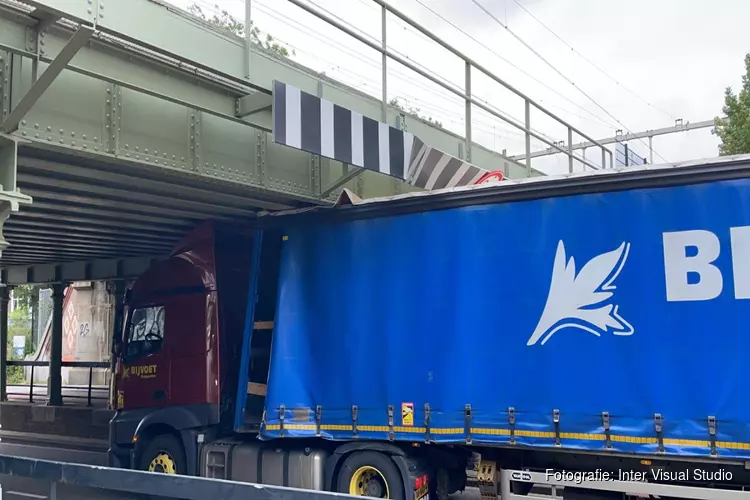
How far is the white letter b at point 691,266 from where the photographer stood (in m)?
5.45

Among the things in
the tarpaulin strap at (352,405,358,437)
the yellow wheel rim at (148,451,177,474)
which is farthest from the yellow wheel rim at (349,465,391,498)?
the yellow wheel rim at (148,451,177,474)

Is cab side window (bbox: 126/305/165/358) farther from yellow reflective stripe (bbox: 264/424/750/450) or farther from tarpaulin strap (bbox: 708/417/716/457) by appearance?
tarpaulin strap (bbox: 708/417/716/457)

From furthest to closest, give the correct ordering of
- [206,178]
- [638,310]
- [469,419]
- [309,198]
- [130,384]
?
[130,384] < [309,198] < [206,178] < [469,419] < [638,310]

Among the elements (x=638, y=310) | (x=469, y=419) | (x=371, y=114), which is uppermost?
(x=371, y=114)

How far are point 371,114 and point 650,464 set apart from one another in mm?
5429

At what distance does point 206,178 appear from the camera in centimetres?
707

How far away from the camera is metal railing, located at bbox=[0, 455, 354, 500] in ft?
13.9

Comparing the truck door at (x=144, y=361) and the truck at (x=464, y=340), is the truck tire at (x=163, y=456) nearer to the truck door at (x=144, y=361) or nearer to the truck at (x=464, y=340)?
the truck at (x=464, y=340)

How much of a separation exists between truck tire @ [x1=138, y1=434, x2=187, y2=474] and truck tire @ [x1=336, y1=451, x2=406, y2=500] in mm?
2295

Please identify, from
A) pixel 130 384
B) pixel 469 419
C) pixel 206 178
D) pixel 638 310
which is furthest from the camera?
pixel 130 384

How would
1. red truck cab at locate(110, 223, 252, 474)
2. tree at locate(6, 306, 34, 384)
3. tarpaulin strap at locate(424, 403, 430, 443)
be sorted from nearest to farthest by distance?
tarpaulin strap at locate(424, 403, 430, 443), red truck cab at locate(110, 223, 252, 474), tree at locate(6, 306, 34, 384)

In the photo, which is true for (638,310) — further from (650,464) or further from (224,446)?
(224,446)

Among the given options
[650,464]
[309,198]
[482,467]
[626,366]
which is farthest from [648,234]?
[309,198]

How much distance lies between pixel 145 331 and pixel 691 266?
659 cm
